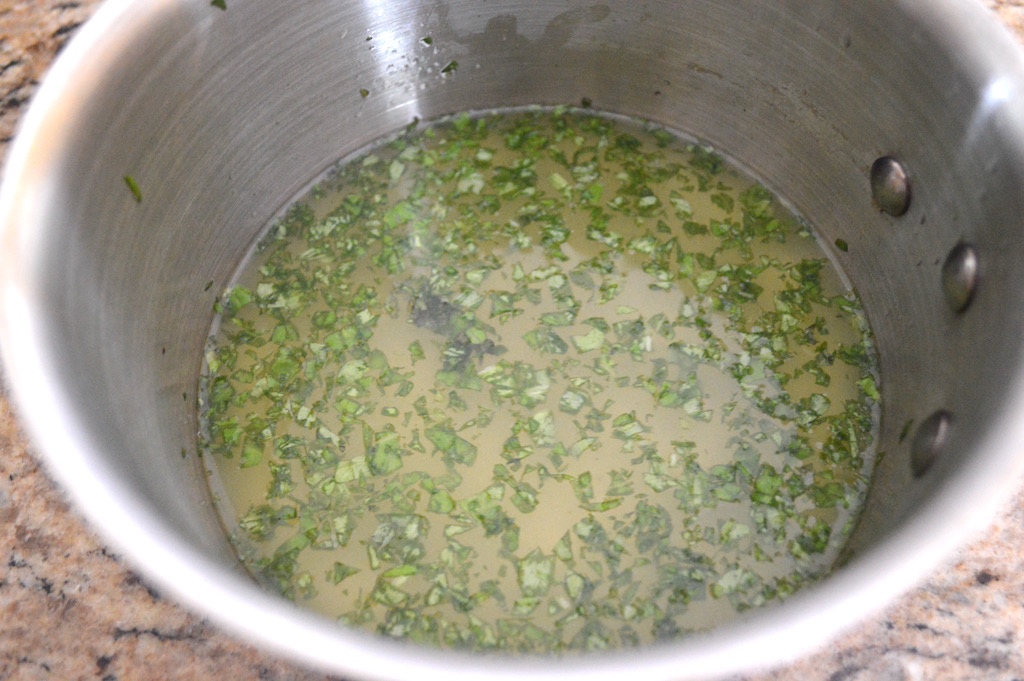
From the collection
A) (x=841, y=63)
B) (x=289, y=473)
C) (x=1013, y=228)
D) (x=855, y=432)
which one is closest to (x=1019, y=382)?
(x=1013, y=228)

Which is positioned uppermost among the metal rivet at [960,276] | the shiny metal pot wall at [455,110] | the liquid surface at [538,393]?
the shiny metal pot wall at [455,110]

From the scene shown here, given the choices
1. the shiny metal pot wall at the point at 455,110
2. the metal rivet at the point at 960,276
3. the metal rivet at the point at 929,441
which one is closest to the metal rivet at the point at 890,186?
the shiny metal pot wall at the point at 455,110

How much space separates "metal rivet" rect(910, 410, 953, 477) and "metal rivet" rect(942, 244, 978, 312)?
150 millimetres

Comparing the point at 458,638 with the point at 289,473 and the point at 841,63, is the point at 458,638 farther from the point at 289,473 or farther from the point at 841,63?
the point at 841,63

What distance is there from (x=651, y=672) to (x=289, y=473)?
28.4 inches

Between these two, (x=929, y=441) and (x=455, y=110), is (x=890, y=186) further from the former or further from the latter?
(x=455, y=110)

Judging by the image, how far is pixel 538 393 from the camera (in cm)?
125

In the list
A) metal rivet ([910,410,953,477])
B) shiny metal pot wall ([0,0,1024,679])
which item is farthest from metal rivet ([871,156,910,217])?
metal rivet ([910,410,953,477])

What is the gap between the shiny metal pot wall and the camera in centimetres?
69

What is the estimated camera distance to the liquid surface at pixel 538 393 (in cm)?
110

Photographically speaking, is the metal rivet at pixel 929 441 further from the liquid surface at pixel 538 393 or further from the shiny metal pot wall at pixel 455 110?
the liquid surface at pixel 538 393

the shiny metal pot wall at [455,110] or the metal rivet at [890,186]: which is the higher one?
the shiny metal pot wall at [455,110]

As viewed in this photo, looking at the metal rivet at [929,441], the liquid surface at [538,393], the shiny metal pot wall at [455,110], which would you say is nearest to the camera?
the shiny metal pot wall at [455,110]

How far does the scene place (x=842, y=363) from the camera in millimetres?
1276
